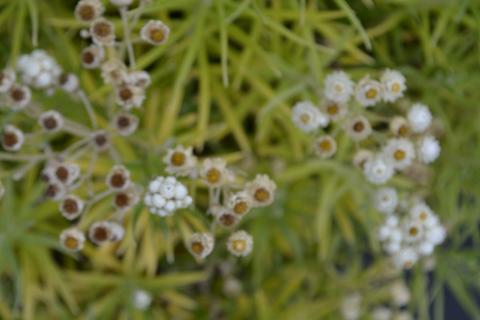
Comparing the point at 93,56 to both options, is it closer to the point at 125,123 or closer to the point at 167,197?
the point at 125,123

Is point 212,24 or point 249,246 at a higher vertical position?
point 212,24

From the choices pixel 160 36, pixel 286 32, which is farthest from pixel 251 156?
pixel 160 36

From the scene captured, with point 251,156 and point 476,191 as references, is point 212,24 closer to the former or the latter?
point 251,156

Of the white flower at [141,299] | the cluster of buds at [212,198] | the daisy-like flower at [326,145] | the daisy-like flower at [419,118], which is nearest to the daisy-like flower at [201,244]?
the cluster of buds at [212,198]

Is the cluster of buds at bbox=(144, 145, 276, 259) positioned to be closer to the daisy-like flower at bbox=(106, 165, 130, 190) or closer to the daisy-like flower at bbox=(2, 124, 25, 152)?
the daisy-like flower at bbox=(106, 165, 130, 190)

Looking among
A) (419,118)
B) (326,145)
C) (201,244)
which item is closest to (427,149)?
(419,118)

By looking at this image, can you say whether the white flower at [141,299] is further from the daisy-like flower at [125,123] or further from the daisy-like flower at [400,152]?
the daisy-like flower at [400,152]

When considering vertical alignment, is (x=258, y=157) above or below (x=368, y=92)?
below
